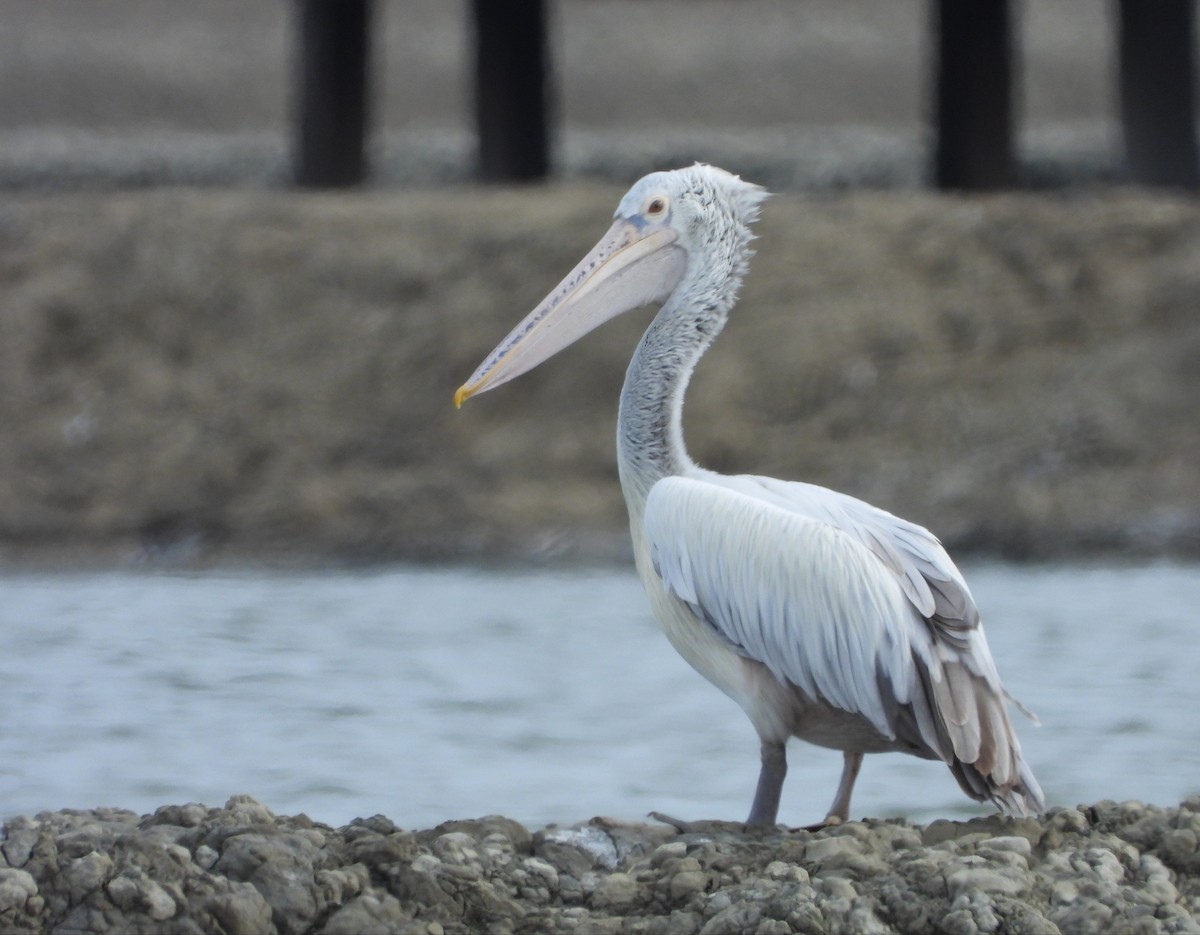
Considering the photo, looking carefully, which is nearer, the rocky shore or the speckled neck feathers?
the rocky shore

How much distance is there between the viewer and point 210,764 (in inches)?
203

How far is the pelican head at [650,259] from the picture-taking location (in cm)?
396

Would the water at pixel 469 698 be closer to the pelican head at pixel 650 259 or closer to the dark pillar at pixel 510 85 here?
the pelican head at pixel 650 259

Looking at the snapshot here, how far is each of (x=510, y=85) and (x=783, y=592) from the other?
8.23 metres

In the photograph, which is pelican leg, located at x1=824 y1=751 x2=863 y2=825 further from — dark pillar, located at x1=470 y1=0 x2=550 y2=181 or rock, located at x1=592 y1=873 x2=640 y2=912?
dark pillar, located at x1=470 y1=0 x2=550 y2=181

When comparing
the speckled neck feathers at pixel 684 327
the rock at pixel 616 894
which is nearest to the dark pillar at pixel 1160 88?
the speckled neck feathers at pixel 684 327

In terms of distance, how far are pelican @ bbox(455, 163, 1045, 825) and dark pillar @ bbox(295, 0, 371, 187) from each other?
7366 mm

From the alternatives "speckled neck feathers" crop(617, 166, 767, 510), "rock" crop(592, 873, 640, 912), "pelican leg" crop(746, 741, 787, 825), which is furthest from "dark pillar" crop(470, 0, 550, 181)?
"rock" crop(592, 873, 640, 912)

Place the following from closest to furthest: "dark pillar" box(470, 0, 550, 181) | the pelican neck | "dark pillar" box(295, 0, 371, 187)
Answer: the pelican neck
"dark pillar" box(295, 0, 371, 187)
"dark pillar" box(470, 0, 550, 181)

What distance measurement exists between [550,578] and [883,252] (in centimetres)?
286

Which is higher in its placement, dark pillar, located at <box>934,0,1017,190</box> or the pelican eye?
dark pillar, located at <box>934,0,1017,190</box>

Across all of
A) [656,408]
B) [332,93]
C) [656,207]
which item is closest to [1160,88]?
[332,93]

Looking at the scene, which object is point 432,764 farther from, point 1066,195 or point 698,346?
point 1066,195

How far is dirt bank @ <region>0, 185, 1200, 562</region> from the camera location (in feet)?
27.8
